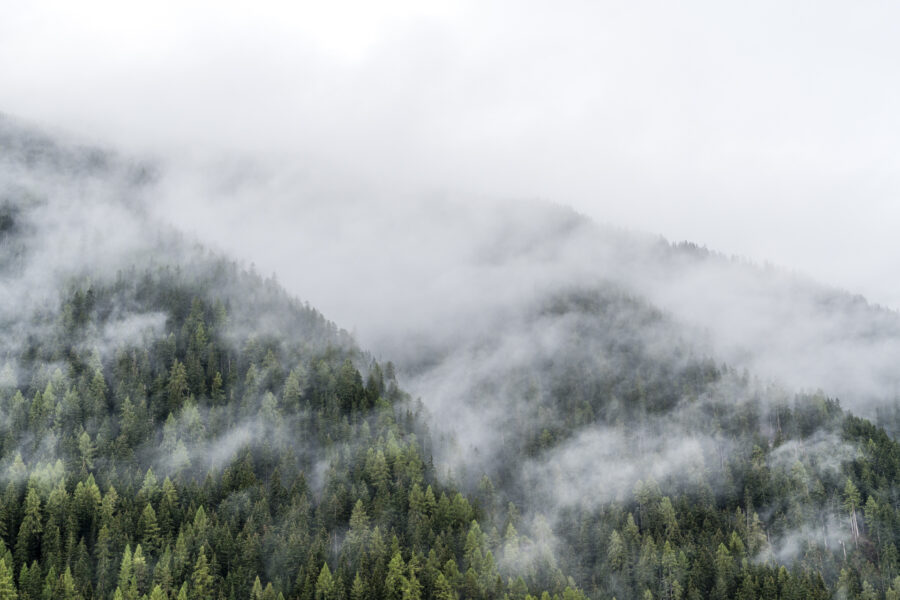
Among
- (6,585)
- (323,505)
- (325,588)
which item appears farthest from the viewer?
(323,505)

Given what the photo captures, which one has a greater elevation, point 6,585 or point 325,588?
point 6,585

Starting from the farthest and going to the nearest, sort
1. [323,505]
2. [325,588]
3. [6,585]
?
[323,505], [325,588], [6,585]

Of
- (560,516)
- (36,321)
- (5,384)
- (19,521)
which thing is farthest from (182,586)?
(36,321)

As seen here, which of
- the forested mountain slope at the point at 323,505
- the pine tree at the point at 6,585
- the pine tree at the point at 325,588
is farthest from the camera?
the forested mountain slope at the point at 323,505

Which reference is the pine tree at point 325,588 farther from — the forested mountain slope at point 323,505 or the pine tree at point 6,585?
the pine tree at point 6,585

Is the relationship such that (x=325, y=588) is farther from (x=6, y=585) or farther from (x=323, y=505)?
(x=6, y=585)

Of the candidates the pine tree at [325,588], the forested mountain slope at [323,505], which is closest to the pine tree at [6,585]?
the forested mountain slope at [323,505]

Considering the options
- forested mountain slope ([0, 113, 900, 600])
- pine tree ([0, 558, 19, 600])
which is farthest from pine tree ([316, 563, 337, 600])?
pine tree ([0, 558, 19, 600])

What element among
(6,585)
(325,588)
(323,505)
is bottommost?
(325,588)

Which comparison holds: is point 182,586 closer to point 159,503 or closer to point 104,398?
point 159,503

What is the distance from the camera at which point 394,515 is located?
490ft

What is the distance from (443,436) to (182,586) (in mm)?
84642

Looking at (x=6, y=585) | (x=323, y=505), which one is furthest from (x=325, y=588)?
(x=6, y=585)

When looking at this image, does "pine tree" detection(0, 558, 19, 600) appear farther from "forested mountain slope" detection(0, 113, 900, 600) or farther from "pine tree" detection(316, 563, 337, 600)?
"pine tree" detection(316, 563, 337, 600)
